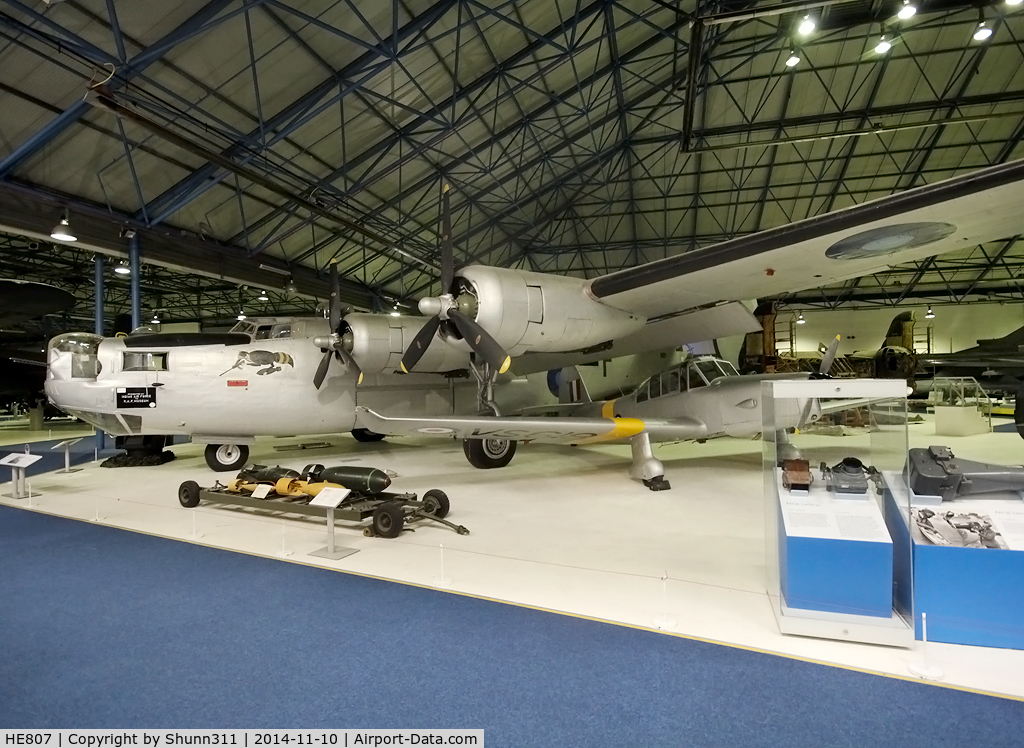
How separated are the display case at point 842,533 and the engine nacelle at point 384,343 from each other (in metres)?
7.00

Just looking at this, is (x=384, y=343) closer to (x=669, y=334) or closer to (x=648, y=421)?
(x=648, y=421)

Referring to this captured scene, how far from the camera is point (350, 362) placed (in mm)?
10914

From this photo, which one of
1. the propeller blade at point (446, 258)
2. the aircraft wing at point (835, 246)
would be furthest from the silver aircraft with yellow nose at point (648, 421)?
the propeller blade at point (446, 258)

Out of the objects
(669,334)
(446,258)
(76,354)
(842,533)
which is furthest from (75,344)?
(842,533)

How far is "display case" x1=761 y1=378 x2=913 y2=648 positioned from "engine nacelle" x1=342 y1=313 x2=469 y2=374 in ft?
23.0

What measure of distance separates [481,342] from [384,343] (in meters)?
3.69

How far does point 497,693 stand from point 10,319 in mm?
18788

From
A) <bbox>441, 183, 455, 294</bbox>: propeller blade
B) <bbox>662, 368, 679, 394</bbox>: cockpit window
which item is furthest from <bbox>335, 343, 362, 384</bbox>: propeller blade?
<bbox>662, 368, 679, 394</bbox>: cockpit window

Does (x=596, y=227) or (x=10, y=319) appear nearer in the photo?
(x=10, y=319)

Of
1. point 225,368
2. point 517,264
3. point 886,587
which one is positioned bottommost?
point 886,587

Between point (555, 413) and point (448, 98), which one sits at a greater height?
point (448, 98)

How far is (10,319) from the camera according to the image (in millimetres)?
14945

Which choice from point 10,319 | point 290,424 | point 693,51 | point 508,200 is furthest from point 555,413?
point 10,319

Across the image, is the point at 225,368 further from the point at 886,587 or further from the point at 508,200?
the point at 508,200
